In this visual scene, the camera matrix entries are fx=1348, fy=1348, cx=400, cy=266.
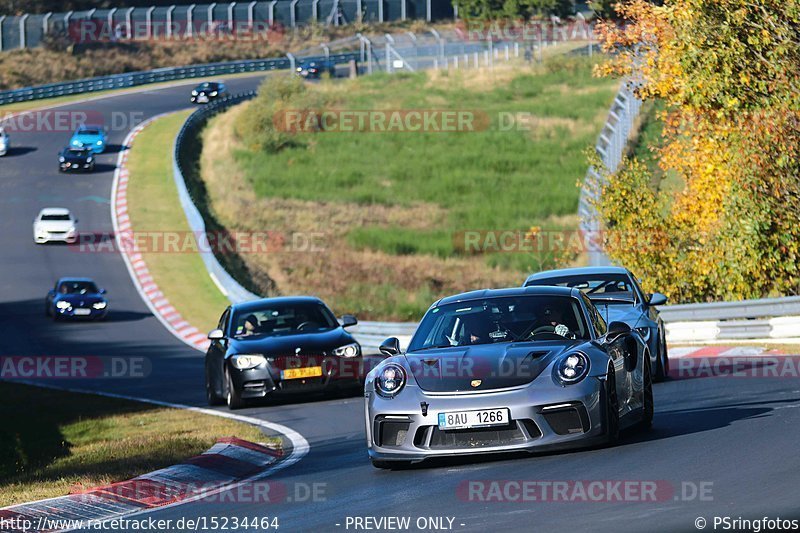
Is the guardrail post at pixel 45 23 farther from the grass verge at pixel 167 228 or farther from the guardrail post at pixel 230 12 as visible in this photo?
the grass verge at pixel 167 228

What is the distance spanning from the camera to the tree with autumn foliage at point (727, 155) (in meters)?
23.3

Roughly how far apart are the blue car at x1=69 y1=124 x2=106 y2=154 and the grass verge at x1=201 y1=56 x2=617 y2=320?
15.6 ft

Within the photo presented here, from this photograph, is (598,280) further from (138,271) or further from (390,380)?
(138,271)

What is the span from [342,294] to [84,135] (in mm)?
24539

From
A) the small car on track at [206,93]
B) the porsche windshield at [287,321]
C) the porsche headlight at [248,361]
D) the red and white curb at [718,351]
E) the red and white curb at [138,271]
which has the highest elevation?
the porsche windshield at [287,321]

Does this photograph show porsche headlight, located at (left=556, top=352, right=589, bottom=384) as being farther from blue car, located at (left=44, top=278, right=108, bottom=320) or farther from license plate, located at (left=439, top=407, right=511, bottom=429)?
blue car, located at (left=44, top=278, right=108, bottom=320)

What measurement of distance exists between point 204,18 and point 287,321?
83.4 meters

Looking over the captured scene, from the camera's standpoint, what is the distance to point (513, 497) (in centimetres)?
849

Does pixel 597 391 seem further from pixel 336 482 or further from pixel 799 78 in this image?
pixel 799 78

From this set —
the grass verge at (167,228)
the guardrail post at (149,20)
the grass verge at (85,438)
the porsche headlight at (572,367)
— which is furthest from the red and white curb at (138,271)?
the guardrail post at (149,20)

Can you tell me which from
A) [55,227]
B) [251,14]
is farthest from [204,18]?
[55,227]

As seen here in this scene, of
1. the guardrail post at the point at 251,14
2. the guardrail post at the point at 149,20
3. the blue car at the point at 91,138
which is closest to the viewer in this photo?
the blue car at the point at 91,138

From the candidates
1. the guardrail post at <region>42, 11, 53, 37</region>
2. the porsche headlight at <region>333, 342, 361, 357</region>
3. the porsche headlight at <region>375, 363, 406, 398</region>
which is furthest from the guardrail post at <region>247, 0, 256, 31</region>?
the porsche headlight at <region>375, 363, 406, 398</region>

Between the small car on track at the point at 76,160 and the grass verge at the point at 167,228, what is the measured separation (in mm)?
1765
